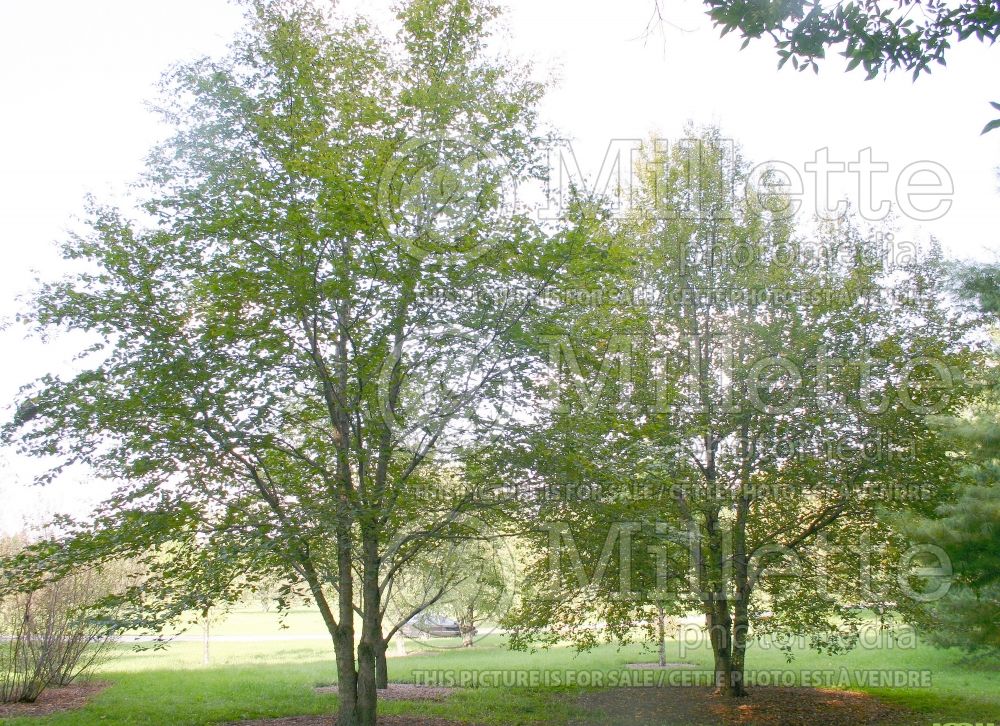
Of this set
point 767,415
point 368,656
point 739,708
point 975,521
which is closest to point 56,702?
point 368,656

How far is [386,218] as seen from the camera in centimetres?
856

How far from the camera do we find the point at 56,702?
484 inches

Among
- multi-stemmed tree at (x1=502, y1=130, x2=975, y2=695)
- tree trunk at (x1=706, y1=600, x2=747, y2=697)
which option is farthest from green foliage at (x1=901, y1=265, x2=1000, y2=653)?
tree trunk at (x1=706, y1=600, x2=747, y2=697)

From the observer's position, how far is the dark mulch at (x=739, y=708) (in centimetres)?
1102

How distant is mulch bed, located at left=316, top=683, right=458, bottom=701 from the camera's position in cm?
1312

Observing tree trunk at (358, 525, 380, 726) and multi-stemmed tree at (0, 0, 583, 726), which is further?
tree trunk at (358, 525, 380, 726)

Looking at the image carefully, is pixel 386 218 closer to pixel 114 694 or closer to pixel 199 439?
pixel 199 439

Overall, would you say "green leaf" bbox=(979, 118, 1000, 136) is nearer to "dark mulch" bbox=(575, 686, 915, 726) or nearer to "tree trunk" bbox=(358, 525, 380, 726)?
"tree trunk" bbox=(358, 525, 380, 726)

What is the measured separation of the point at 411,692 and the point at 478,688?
1.32 metres

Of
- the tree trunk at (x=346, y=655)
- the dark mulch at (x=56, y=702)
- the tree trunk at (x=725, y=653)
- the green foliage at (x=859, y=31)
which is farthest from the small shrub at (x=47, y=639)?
the green foliage at (x=859, y=31)

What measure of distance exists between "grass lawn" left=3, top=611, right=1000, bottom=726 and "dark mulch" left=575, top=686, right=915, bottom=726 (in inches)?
19.8

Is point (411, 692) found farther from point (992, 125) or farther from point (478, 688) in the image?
point (992, 125)

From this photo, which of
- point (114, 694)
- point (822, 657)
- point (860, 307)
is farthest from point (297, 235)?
point (822, 657)

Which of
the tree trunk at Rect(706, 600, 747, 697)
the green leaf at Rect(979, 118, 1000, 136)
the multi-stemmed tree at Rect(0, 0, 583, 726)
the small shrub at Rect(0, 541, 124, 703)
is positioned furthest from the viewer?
the small shrub at Rect(0, 541, 124, 703)
